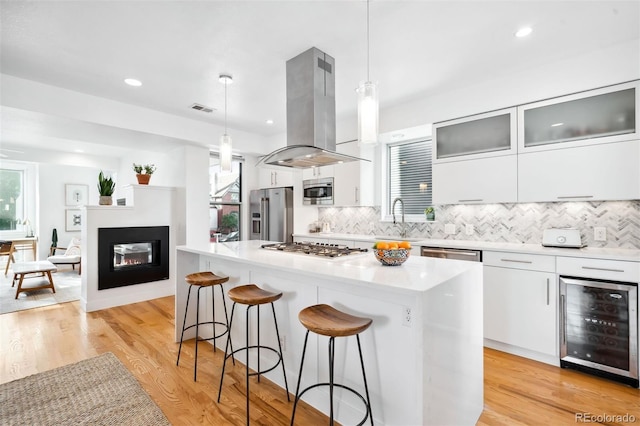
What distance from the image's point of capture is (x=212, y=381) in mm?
2414

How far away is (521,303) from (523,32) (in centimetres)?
226

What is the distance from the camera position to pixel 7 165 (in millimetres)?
6992

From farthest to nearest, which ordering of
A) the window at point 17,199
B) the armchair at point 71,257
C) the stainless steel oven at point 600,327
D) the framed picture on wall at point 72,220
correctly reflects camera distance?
the framed picture on wall at point 72,220 → the window at point 17,199 → the armchair at point 71,257 → the stainless steel oven at point 600,327

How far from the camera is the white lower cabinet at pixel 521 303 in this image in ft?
8.68

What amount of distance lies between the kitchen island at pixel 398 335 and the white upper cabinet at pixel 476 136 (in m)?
1.75

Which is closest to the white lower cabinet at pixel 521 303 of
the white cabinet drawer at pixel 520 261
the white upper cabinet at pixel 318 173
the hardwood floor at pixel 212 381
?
the white cabinet drawer at pixel 520 261

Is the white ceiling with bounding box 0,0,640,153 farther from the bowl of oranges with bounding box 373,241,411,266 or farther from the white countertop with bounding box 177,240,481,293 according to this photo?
the white countertop with bounding box 177,240,481,293

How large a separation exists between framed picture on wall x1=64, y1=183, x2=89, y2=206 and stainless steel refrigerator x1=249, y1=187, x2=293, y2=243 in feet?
16.1

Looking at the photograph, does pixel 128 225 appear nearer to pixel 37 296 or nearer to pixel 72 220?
pixel 37 296

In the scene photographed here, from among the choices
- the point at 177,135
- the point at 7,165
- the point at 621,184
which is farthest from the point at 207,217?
the point at 7,165

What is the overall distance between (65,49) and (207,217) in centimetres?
288

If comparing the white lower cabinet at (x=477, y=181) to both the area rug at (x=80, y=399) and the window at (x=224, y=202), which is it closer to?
the area rug at (x=80, y=399)

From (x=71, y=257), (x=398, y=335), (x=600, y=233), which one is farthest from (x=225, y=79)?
(x=71, y=257)

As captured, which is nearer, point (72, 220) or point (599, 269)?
point (599, 269)
